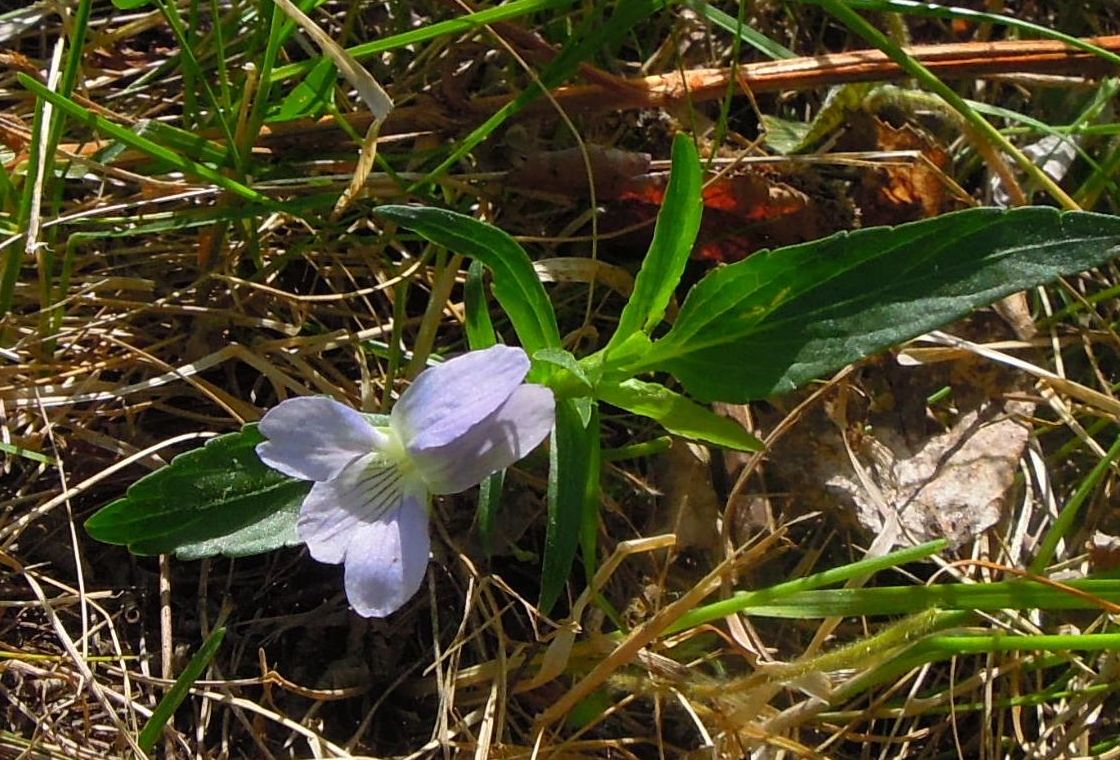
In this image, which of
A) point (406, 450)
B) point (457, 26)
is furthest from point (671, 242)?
point (457, 26)

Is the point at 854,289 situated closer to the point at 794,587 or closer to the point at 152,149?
the point at 794,587

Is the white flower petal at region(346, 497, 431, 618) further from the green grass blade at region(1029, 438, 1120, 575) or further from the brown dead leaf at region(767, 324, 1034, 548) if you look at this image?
the green grass blade at region(1029, 438, 1120, 575)

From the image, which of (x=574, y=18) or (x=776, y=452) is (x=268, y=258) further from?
(x=776, y=452)

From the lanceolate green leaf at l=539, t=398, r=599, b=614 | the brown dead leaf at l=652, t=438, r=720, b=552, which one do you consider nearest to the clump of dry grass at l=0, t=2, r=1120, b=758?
the brown dead leaf at l=652, t=438, r=720, b=552

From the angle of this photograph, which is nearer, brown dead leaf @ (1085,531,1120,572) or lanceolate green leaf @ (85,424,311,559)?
lanceolate green leaf @ (85,424,311,559)

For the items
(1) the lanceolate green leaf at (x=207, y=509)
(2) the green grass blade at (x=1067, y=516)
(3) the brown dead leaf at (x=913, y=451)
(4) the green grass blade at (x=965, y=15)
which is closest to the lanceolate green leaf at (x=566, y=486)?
(1) the lanceolate green leaf at (x=207, y=509)

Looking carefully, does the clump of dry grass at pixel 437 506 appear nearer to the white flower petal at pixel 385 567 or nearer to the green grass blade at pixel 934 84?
the green grass blade at pixel 934 84
